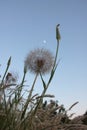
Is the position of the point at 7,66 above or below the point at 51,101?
above

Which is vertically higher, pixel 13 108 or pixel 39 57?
pixel 39 57

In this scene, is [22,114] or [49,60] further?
[49,60]

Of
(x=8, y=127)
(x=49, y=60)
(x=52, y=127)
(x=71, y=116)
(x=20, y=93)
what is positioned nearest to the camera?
(x=8, y=127)

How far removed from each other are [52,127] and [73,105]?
24 cm

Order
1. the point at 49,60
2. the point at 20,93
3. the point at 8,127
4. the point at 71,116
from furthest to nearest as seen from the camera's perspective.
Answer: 1. the point at 49,60
2. the point at 71,116
3. the point at 20,93
4. the point at 8,127

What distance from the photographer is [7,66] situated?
309 centimetres

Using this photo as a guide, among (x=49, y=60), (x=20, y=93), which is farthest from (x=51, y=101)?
(x=20, y=93)

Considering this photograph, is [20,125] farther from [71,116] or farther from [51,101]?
[51,101]

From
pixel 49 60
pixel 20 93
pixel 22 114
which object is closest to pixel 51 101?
pixel 49 60

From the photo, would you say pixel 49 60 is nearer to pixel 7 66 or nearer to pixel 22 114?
pixel 7 66

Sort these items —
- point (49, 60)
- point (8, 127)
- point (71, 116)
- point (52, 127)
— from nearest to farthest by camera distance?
point (8, 127), point (52, 127), point (71, 116), point (49, 60)

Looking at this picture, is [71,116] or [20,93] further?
[71,116]

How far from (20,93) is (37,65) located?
1.49 feet

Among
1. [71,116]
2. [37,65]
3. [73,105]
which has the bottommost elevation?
[71,116]
